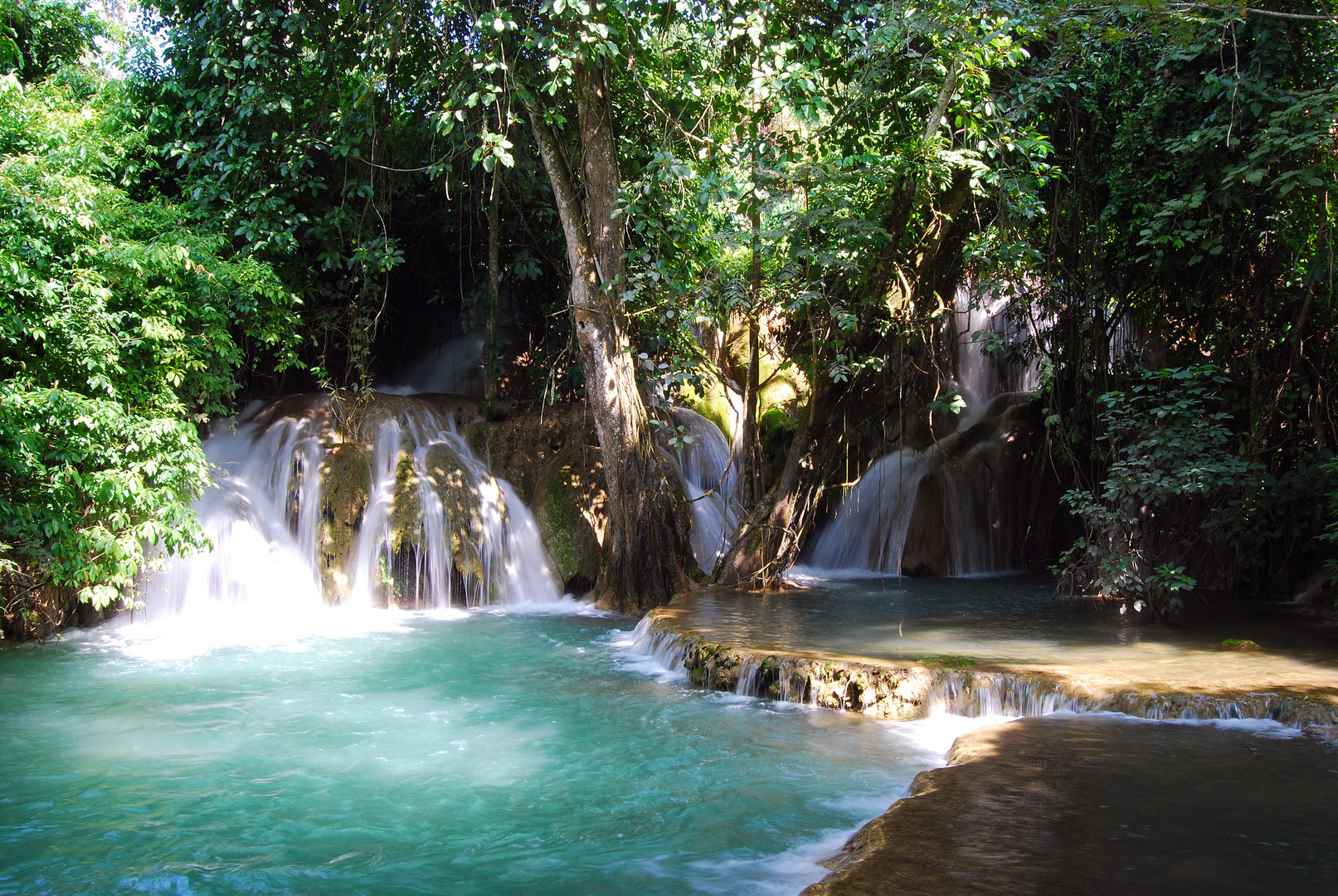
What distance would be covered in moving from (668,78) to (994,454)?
6914 millimetres

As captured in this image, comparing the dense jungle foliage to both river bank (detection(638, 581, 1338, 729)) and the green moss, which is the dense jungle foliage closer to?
river bank (detection(638, 581, 1338, 729))

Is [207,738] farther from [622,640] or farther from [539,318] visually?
[539,318]

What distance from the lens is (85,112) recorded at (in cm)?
924

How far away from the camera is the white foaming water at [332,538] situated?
10328 millimetres

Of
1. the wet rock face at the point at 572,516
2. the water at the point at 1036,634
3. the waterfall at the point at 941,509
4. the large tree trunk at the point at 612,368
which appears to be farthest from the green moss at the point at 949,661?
the waterfall at the point at 941,509

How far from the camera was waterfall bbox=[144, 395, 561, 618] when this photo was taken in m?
10.7

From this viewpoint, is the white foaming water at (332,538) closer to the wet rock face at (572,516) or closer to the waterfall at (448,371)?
the wet rock face at (572,516)

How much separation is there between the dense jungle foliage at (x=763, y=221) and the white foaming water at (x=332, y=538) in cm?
92

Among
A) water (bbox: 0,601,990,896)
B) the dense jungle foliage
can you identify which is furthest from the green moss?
the dense jungle foliage

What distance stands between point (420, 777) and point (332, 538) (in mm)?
6255

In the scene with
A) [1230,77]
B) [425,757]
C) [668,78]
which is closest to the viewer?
[425,757]

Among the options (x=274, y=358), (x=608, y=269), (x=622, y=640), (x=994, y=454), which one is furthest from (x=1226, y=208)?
(x=274, y=358)

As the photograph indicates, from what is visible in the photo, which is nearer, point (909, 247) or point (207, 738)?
point (207, 738)

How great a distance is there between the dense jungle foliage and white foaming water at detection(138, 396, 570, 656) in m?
0.92
